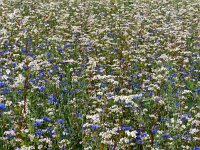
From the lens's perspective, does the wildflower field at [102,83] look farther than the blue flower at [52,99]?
No

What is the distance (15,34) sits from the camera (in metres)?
12.3

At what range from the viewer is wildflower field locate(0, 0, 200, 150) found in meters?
6.18

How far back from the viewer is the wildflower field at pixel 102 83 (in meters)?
6.18

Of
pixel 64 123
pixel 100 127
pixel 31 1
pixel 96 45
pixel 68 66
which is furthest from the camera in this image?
pixel 31 1

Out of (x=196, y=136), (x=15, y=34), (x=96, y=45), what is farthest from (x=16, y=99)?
(x=15, y=34)

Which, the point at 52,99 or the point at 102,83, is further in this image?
the point at 102,83

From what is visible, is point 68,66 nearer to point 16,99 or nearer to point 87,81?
point 87,81

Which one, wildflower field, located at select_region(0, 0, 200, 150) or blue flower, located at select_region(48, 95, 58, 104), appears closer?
wildflower field, located at select_region(0, 0, 200, 150)

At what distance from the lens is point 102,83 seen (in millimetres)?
8258

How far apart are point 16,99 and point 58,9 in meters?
9.98

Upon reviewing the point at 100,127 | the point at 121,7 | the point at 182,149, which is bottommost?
the point at 182,149

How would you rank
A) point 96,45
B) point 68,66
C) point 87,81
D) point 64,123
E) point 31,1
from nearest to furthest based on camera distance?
1. point 64,123
2. point 87,81
3. point 68,66
4. point 96,45
5. point 31,1

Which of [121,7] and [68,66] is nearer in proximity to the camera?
[68,66]

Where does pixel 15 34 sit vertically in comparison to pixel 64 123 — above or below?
above
